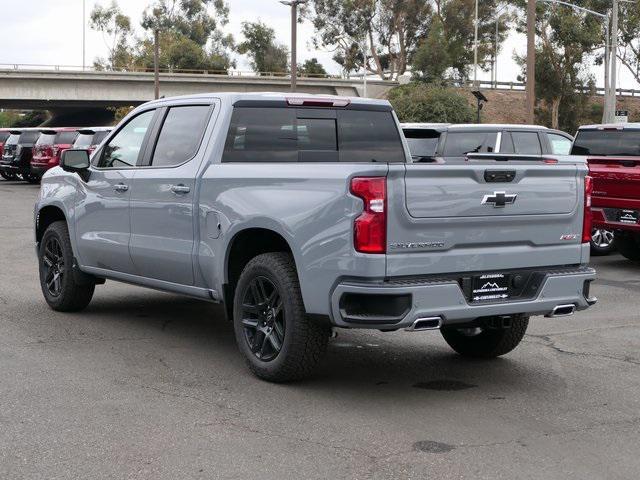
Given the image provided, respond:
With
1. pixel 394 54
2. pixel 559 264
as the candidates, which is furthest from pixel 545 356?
pixel 394 54

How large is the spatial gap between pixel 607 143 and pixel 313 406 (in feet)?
29.0

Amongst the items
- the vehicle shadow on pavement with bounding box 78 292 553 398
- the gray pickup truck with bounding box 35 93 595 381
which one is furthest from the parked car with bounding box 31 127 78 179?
the gray pickup truck with bounding box 35 93 595 381

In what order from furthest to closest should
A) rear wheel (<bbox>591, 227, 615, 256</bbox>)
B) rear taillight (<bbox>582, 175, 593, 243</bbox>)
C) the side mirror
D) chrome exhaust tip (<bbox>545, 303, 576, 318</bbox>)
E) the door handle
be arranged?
rear wheel (<bbox>591, 227, 615, 256</bbox>)
the side mirror
the door handle
rear taillight (<bbox>582, 175, 593, 243</bbox>)
chrome exhaust tip (<bbox>545, 303, 576, 318</bbox>)

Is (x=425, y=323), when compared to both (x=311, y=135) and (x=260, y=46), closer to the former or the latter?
(x=311, y=135)

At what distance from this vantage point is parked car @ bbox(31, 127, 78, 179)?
103 feet

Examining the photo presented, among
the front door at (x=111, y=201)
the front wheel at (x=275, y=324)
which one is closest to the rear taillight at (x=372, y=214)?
the front wheel at (x=275, y=324)

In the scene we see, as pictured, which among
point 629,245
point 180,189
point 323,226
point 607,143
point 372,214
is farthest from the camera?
point 629,245

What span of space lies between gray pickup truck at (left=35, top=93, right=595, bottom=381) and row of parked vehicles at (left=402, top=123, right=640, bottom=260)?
15.9 ft

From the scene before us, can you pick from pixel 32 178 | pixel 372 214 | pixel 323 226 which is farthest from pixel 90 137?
pixel 372 214

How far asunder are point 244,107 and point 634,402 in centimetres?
336

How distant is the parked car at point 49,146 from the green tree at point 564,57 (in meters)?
40.2

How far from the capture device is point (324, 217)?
6.04 meters

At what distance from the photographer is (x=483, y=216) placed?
615 centimetres

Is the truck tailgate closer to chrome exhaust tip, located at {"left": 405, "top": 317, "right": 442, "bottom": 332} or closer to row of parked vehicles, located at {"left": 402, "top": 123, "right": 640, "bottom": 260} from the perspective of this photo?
chrome exhaust tip, located at {"left": 405, "top": 317, "right": 442, "bottom": 332}
